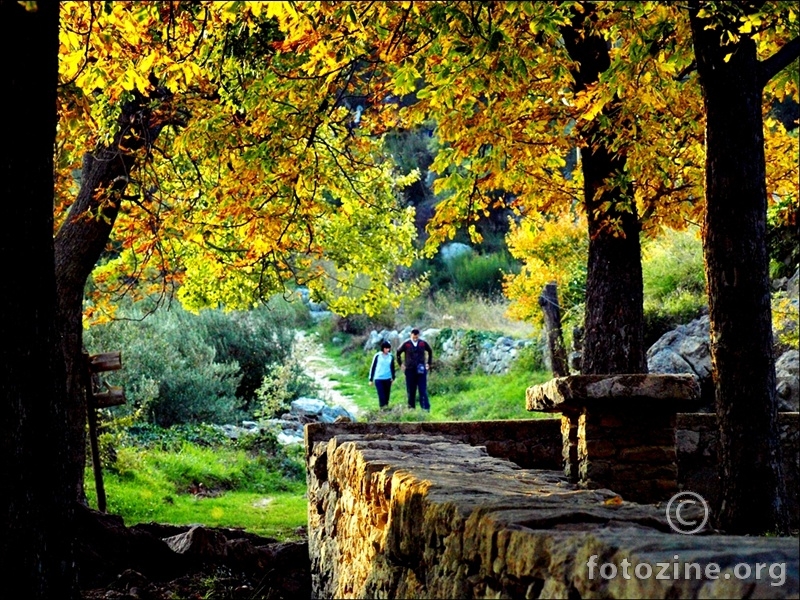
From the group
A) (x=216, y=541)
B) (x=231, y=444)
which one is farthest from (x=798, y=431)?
(x=231, y=444)

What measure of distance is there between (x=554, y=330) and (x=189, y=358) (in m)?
8.07

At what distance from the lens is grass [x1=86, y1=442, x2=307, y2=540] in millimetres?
13039

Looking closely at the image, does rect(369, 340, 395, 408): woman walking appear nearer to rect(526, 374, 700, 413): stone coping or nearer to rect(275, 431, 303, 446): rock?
rect(275, 431, 303, 446): rock

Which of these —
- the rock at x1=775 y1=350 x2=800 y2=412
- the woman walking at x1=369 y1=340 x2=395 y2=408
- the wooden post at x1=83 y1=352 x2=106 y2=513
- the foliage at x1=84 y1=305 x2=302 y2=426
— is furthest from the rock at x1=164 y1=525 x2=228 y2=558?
the woman walking at x1=369 y1=340 x2=395 y2=408

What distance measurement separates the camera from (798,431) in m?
9.87

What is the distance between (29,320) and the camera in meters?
5.04

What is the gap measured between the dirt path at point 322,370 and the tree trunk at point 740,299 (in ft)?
53.0

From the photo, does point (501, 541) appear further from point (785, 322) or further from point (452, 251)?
point (452, 251)

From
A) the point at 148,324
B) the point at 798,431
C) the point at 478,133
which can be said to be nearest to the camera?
the point at 478,133

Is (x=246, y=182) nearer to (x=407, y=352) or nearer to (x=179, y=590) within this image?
(x=179, y=590)

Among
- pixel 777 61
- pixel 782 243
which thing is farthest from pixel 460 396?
pixel 777 61

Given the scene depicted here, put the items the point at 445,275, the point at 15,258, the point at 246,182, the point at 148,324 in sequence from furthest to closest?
1. the point at 445,275
2. the point at 148,324
3. the point at 246,182
4. the point at 15,258

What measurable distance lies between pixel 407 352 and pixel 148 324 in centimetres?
603

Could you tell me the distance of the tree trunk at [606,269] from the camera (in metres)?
9.45
